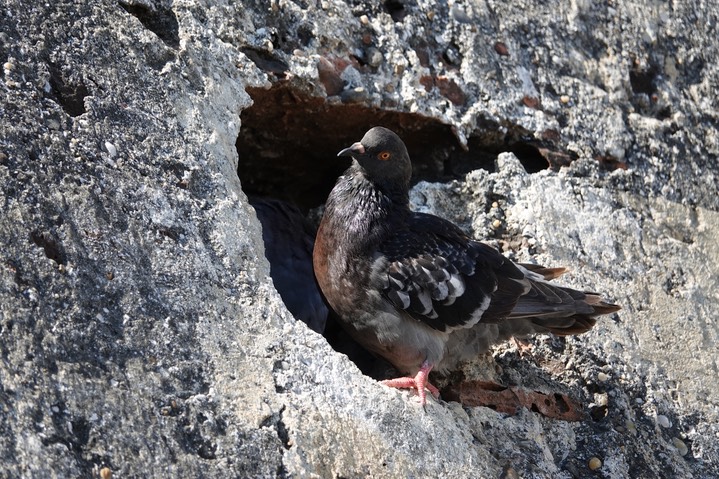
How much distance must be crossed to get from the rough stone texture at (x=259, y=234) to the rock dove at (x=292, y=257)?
1.69ft

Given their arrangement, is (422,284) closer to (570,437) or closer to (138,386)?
(570,437)

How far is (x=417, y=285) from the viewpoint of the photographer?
4.27 metres

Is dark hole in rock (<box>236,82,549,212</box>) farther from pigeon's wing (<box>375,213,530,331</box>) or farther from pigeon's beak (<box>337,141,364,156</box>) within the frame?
pigeon's wing (<box>375,213,530,331</box>)

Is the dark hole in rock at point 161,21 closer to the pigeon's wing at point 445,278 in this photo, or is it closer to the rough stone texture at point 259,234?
the rough stone texture at point 259,234

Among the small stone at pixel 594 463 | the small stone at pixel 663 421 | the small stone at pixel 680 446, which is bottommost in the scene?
the small stone at pixel 594 463

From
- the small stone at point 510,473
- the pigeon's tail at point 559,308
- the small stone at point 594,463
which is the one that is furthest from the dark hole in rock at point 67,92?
the small stone at point 594,463

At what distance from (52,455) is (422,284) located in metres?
1.99

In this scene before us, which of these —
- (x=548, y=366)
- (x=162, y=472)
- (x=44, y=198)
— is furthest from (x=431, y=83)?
(x=162, y=472)

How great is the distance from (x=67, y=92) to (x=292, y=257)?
1.75m

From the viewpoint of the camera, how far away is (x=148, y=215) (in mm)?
3580

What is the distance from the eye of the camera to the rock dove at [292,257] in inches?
189

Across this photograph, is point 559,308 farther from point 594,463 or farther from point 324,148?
point 324,148

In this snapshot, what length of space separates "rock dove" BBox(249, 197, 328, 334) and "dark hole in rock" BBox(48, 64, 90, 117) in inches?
51.8

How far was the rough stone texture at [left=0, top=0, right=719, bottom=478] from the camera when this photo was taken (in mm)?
3121
